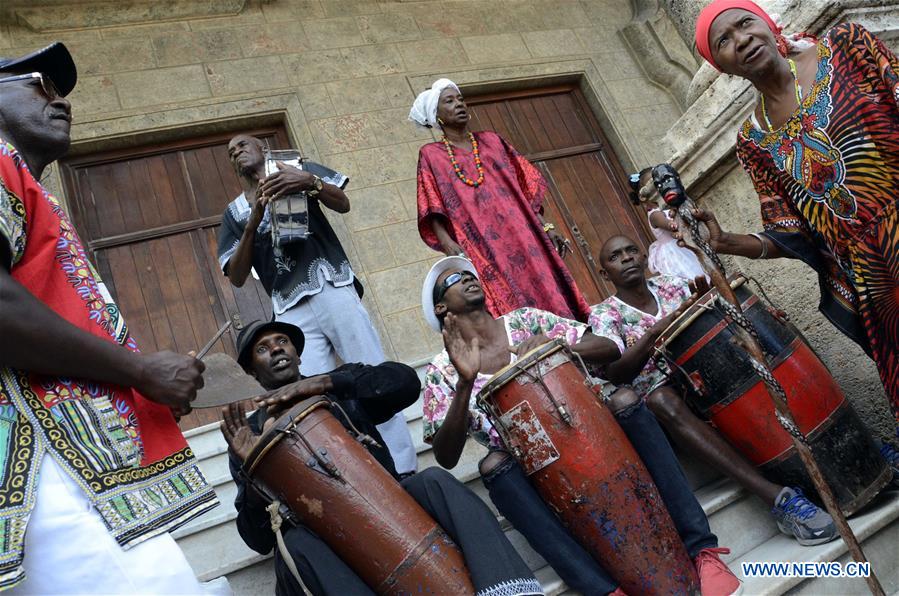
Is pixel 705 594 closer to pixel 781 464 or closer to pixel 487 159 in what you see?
pixel 781 464

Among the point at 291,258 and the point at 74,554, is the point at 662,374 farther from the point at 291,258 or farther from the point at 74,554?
the point at 74,554

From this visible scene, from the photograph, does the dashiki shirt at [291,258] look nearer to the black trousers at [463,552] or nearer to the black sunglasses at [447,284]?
the black sunglasses at [447,284]

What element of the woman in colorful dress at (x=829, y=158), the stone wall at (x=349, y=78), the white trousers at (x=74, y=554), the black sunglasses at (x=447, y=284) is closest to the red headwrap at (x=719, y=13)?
the woman in colorful dress at (x=829, y=158)

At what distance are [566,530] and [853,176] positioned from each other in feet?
5.36

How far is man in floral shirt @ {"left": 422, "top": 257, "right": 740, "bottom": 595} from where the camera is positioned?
2.41 metres

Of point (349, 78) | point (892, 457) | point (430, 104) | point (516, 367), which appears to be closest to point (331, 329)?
point (516, 367)

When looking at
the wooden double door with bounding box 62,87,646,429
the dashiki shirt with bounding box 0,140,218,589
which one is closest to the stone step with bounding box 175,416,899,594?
the dashiki shirt with bounding box 0,140,218,589

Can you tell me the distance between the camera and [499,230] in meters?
3.89

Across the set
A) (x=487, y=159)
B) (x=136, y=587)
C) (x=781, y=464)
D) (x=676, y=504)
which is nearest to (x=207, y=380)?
(x=136, y=587)

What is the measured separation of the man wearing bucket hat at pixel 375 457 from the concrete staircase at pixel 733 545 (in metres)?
0.20

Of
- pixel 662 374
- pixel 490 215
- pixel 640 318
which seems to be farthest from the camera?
pixel 490 215

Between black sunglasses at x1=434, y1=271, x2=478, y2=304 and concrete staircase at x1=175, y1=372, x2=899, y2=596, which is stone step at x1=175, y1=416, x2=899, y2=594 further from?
black sunglasses at x1=434, y1=271, x2=478, y2=304

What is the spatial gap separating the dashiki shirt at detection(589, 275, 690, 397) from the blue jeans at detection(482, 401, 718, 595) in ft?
1.87

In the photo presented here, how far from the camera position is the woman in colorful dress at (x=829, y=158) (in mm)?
2498
